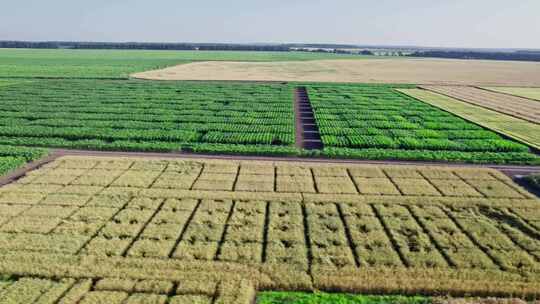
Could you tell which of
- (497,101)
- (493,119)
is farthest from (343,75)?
(493,119)

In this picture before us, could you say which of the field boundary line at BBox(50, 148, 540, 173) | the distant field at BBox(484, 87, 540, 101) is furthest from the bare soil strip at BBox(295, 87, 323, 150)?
the distant field at BBox(484, 87, 540, 101)

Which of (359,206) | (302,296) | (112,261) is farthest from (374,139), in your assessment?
(112,261)

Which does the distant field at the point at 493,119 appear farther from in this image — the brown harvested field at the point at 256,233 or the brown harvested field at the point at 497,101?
the brown harvested field at the point at 256,233

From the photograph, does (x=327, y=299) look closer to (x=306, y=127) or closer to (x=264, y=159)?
(x=264, y=159)

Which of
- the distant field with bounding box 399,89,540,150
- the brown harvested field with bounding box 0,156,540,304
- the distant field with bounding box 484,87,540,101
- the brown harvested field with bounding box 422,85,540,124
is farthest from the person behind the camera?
the distant field with bounding box 484,87,540,101

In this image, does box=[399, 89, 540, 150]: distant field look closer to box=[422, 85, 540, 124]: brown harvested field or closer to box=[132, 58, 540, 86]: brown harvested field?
box=[422, 85, 540, 124]: brown harvested field
